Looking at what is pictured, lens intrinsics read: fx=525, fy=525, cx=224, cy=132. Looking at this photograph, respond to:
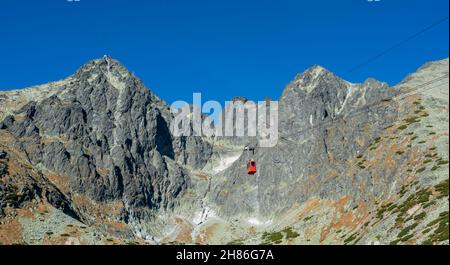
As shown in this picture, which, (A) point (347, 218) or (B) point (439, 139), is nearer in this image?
(B) point (439, 139)

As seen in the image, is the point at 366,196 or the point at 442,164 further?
the point at 366,196
